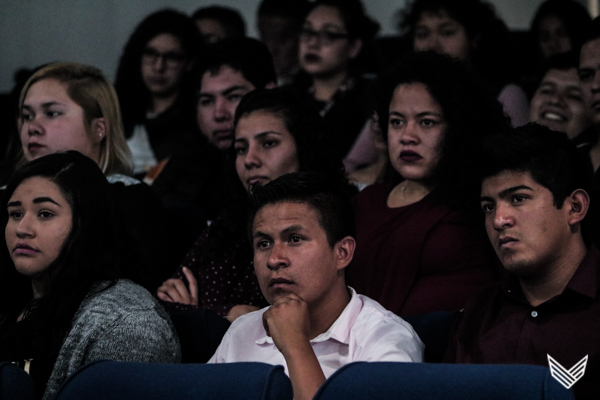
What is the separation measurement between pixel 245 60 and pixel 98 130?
0.67 metres

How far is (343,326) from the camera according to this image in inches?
72.9

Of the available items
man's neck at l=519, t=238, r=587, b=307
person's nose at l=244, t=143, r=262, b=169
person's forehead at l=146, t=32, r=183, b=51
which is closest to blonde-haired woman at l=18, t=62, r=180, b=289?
person's nose at l=244, t=143, r=262, b=169

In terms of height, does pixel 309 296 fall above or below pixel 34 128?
below

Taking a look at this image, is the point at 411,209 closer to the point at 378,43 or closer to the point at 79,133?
the point at 79,133

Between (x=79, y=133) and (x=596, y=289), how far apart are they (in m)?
1.73

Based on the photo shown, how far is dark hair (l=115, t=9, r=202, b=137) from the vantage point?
12.2ft

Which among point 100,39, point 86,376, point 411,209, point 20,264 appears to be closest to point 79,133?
point 20,264

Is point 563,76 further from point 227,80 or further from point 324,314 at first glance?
point 324,314

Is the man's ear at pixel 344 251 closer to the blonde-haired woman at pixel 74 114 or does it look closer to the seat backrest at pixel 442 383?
the seat backrest at pixel 442 383

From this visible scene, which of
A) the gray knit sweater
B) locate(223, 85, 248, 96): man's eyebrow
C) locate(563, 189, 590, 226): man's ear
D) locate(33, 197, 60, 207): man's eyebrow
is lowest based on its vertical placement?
the gray knit sweater

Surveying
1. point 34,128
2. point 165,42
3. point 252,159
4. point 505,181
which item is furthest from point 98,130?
point 505,181

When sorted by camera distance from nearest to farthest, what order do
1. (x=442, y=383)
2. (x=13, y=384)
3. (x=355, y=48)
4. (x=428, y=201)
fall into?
(x=442, y=383), (x=13, y=384), (x=428, y=201), (x=355, y=48)

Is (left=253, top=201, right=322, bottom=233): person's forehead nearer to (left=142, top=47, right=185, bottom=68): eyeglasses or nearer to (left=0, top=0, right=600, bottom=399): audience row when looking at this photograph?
(left=0, top=0, right=600, bottom=399): audience row

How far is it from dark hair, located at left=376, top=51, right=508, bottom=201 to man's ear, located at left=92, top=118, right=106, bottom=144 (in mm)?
961
